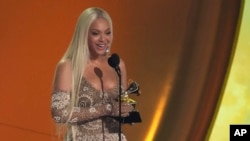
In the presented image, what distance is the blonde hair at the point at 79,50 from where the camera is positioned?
0.79 meters

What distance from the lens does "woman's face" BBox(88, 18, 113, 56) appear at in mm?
818

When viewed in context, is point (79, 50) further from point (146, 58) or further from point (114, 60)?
point (146, 58)

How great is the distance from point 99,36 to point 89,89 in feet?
0.29

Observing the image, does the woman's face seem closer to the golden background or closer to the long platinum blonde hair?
the long platinum blonde hair

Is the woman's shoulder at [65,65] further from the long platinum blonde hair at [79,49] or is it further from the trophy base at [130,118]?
the trophy base at [130,118]

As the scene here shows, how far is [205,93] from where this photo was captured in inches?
41.3

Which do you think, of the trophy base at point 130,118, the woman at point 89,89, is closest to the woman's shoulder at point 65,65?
the woman at point 89,89

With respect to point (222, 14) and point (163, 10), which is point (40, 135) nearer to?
point (163, 10)

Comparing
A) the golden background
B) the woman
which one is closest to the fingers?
the woman

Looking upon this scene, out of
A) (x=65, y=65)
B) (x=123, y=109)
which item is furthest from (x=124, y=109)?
(x=65, y=65)

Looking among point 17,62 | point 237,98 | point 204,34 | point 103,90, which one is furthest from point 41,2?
point 237,98

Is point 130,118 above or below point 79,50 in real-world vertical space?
below

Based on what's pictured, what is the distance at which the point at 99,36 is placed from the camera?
0.82 m

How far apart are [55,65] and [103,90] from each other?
0.47 feet
